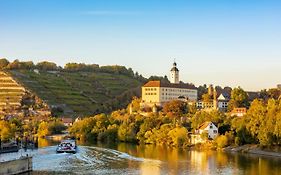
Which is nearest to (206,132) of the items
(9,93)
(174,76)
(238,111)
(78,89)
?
(238,111)

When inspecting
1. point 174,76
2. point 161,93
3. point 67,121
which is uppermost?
point 174,76

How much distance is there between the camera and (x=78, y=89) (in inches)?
5359

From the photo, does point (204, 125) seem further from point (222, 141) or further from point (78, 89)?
point (78, 89)

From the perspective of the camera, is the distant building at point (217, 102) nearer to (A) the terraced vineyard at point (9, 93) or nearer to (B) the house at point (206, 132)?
(B) the house at point (206, 132)

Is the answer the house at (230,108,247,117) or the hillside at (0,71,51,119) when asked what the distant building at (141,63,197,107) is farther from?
the house at (230,108,247,117)

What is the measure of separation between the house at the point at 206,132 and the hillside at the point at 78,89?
50278mm

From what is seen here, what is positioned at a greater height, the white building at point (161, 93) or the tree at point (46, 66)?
the tree at point (46, 66)

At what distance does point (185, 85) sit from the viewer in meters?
122

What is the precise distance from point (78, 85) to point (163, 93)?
32852mm

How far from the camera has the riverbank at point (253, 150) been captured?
56938 millimetres

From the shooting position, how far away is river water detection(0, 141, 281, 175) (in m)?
43.2

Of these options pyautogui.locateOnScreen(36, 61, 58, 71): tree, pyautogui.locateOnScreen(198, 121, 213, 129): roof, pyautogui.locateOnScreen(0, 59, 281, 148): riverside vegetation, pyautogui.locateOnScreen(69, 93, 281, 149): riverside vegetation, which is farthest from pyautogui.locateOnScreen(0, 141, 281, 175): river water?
pyautogui.locateOnScreen(36, 61, 58, 71): tree

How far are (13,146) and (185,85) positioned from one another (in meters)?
83.0

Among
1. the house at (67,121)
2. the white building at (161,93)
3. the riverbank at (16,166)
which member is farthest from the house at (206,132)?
the white building at (161,93)
